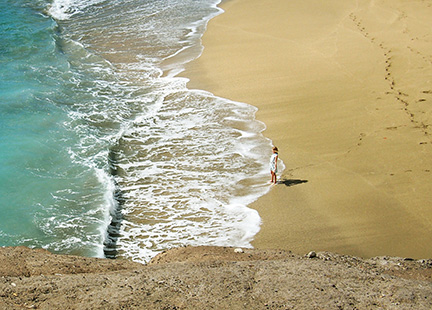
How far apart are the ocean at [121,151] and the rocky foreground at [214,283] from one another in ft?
5.93

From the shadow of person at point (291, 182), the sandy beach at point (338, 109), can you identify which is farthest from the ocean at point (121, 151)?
the sandy beach at point (338, 109)

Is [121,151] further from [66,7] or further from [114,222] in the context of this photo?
[66,7]

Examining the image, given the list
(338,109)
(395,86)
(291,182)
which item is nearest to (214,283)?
(291,182)

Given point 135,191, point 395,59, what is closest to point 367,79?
point 395,59

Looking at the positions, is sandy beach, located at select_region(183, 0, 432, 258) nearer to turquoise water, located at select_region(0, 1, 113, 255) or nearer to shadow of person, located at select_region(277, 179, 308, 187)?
shadow of person, located at select_region(277, 179, 308, 187)

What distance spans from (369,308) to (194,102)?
432 inches

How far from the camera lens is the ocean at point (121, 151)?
33.6ft

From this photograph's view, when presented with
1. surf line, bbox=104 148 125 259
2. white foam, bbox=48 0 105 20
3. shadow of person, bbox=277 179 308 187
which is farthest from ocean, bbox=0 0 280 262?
white foam, bbox=48 0 105 20

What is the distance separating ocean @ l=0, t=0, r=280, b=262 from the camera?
1025 cm

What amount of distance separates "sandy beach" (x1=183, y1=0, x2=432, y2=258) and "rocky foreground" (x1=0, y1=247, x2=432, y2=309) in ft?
5.19

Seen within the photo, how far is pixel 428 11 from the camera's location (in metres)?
21.0

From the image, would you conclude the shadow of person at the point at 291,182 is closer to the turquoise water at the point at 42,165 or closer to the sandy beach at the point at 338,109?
the sandy beach at the point at 338,109

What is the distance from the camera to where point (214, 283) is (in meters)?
6.94

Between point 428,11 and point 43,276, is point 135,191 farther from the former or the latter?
point 428,11
